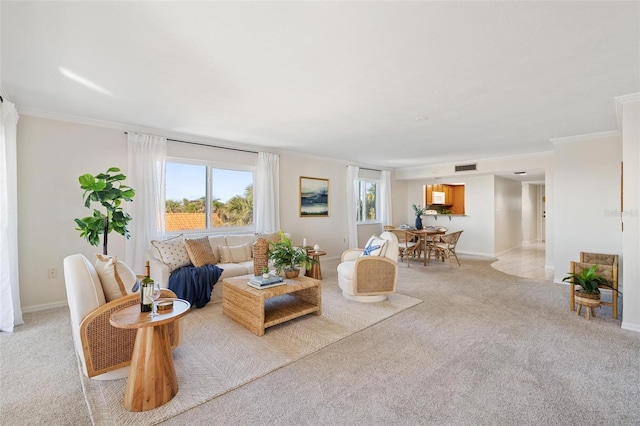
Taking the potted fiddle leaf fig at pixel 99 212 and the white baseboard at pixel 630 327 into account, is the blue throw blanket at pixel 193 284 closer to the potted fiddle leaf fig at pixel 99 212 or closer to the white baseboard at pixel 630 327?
the potted fiddle leaf fig at pixel 99 212

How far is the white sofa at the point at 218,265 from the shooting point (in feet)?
12.4

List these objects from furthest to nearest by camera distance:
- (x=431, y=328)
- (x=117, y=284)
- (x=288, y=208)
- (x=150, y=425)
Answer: (x=288, y=208) < (x=431, y=328) < (x=117, y=284) < (x=150, y=425)

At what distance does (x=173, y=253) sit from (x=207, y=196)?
4.68 feet

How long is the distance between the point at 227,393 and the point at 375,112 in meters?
3.23

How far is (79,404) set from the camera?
6.29ft

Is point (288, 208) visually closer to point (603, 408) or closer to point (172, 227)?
point (172, 227)

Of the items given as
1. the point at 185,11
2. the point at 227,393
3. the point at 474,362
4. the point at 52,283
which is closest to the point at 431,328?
the point at 474,362

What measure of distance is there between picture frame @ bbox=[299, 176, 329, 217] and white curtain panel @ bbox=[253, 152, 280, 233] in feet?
2.74

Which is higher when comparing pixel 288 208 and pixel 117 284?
pixel 288 208

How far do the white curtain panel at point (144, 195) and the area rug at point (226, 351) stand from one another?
140 cm

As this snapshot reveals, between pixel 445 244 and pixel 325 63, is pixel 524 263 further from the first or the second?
pixel 325 63

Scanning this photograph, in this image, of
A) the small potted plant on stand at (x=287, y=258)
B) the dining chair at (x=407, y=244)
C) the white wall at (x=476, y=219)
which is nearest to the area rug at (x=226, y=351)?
the small potted plant on stand at (x=287, y=258)

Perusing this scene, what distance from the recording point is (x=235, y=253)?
181 inches

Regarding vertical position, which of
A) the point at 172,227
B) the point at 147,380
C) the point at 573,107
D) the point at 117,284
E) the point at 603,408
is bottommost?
the point at 603,408
